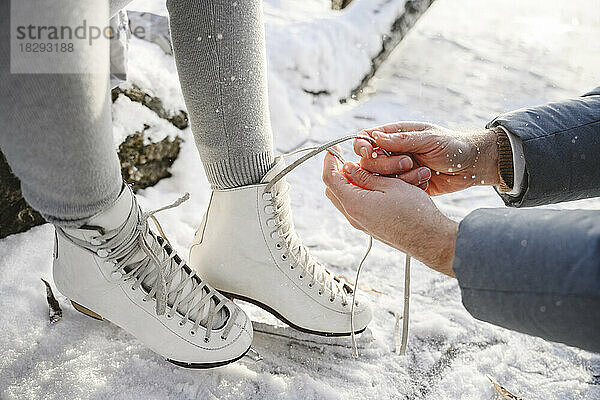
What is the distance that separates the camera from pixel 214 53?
2.89 ft

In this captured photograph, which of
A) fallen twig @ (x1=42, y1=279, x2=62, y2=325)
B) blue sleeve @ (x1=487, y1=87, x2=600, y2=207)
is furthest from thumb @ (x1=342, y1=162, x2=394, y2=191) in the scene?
fallen twig @ (x1=42, y1=279, x2=62, y2=325)

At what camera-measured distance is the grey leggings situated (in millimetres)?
635

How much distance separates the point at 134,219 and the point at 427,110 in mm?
1557

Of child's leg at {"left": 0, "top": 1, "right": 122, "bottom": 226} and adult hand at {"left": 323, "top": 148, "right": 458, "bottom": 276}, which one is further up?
child's leg at {"left": 0, "top": 1, "right": 122, "bottom": 226}

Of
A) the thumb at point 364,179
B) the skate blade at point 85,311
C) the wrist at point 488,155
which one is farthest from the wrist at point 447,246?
the skate blade at point 85,311

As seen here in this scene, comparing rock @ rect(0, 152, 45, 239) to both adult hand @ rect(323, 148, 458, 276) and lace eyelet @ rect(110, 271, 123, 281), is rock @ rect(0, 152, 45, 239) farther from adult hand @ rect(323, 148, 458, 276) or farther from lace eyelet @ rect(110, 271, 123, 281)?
adult hand @ rect(323, 148, 458, 276)

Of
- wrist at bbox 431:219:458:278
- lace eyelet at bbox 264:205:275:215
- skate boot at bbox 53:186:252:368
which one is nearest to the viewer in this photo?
wrist at bbox 431:219:458:278

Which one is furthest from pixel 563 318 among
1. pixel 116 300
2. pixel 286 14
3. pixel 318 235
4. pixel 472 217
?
pixel 286 14

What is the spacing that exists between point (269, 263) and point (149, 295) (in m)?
0.21

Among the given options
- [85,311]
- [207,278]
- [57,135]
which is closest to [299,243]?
[207,278]

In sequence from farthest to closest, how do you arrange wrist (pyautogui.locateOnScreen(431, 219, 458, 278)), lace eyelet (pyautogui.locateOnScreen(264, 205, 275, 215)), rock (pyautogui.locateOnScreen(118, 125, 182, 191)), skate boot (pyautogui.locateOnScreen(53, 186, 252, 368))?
rock (pyautogui.locateOnScreen(118, 125, 182, 191)) → lace eyelet (pyautogui.locateOnScreen(264, 205, 275, 215)) → skate boot (pyautogui.locateOnScreen(53, 186, 252, 368)) → wrist (pyautogui.locateOnScreen(431, 219, 458, 278))

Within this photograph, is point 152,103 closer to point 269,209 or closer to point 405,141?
point 269,209

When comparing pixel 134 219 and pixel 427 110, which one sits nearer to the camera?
pixel 134 219

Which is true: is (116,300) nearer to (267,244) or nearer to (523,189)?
(267,244)
